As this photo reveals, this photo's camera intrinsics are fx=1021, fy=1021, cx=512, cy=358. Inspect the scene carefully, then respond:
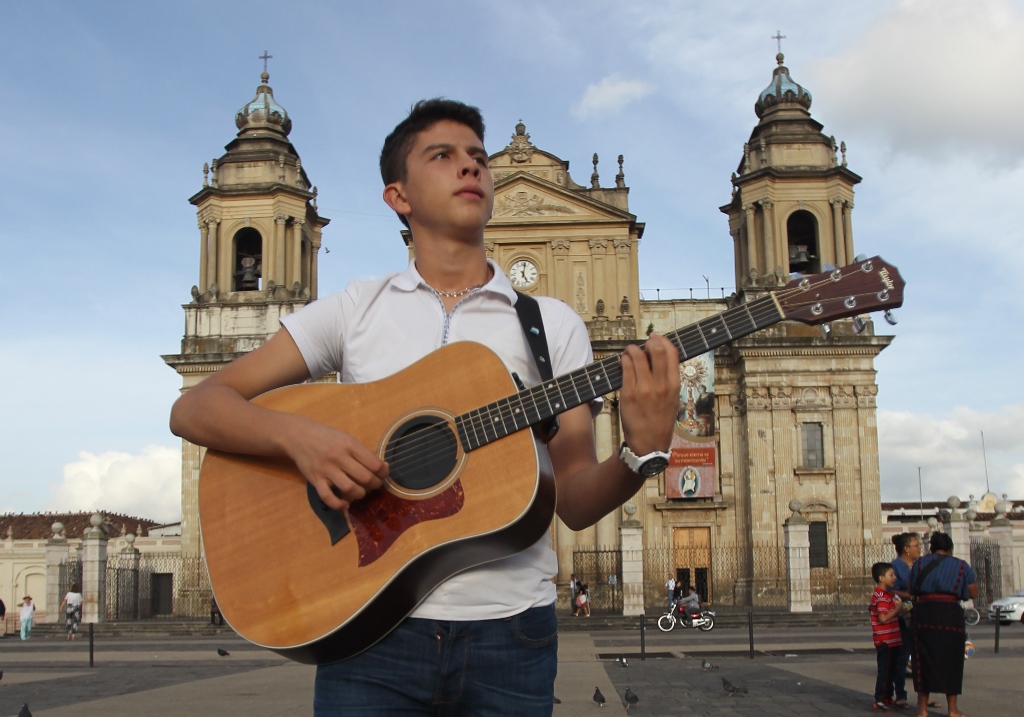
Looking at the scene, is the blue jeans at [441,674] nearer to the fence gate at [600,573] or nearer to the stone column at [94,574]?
the stone column at [94,574]

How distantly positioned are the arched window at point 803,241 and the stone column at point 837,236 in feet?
1.72

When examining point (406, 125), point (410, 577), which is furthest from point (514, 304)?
point (410, 577)

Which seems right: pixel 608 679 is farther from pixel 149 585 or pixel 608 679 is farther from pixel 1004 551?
pixel 149 585

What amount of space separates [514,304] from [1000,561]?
107ft

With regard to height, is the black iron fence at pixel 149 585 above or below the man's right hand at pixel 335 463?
below

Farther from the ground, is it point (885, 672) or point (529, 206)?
point (529, 206)

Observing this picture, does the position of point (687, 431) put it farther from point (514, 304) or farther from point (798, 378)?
point (514, 304)

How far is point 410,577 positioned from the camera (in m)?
2.44

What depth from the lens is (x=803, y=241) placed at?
126 ft

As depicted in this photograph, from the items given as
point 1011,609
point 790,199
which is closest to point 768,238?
point 790,199

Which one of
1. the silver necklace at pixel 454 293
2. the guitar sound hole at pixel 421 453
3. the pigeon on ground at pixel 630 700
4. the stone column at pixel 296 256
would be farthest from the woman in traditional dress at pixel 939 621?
the stone column at pixel 296 256

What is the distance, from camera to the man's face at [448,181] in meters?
2.80

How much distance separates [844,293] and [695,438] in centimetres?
3170

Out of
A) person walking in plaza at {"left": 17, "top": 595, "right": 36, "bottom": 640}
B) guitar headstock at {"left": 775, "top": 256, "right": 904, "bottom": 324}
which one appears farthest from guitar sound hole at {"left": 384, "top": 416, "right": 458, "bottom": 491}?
→ person walking in plaza at {"left": 17, "top": 595, "right": 36, "bottom": 640}
